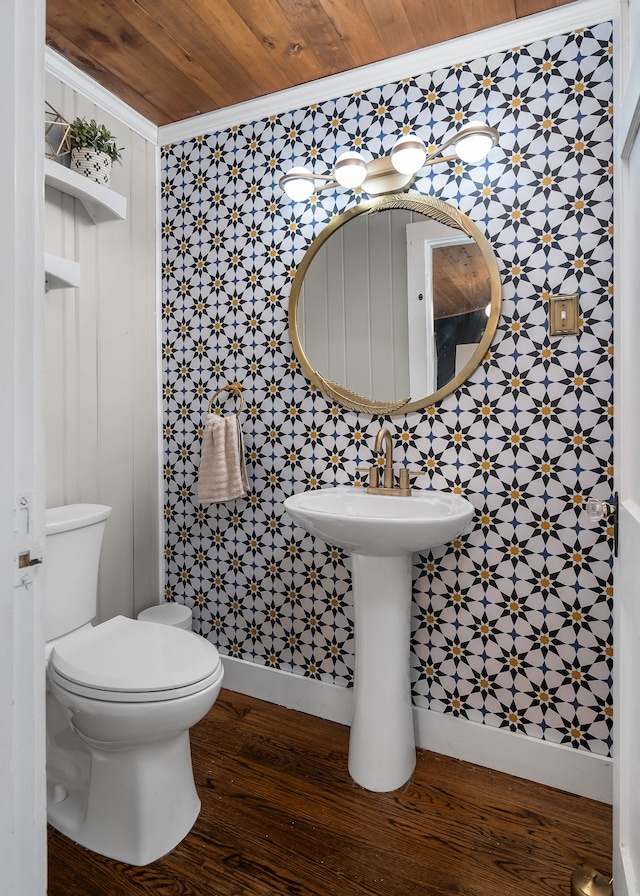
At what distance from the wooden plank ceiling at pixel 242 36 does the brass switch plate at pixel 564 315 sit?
88 centimetres

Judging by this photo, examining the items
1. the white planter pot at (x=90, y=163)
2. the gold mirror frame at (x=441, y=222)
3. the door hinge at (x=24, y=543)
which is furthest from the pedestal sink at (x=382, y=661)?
the white planter pot at (x=90, y=163)

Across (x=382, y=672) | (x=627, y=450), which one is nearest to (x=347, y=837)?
(x=382, y=672)

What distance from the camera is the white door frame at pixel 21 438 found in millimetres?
713

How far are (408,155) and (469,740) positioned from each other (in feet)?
6.27

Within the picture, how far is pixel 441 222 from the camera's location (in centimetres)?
177

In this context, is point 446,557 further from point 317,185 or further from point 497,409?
point 317,185

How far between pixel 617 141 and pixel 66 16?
167 cm

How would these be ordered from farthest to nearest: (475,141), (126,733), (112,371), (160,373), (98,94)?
(160,373) < (112,371) < (98,94) < (475,141) < (126,733)

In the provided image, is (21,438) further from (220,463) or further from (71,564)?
(220,463)

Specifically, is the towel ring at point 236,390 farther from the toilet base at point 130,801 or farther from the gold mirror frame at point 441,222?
the toilet base at point 130,801

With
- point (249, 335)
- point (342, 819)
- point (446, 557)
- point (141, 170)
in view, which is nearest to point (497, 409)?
point (446, 557)

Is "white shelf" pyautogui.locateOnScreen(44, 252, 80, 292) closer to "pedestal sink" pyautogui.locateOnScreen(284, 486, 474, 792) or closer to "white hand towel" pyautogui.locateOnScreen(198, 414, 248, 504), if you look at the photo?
"white hand towel" pyautogui.locateOnScreen(198, 414, 248, 504)

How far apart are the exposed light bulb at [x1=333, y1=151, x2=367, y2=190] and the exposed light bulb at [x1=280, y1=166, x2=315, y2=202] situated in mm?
124

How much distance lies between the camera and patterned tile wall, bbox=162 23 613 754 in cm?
161
